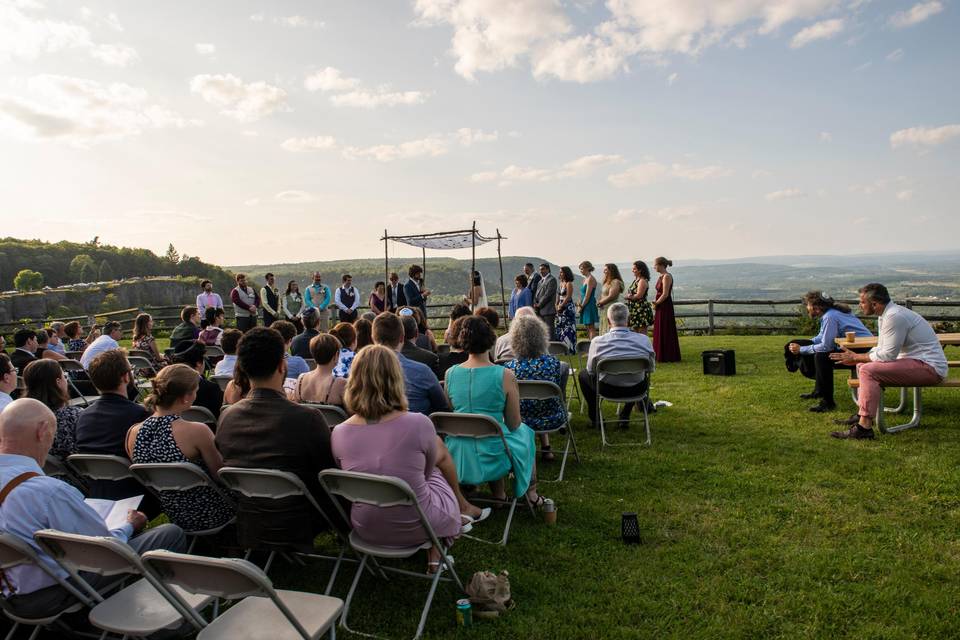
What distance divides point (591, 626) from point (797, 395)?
18.8 feet

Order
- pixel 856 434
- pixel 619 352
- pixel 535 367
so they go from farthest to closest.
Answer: pixel 619 352 < pixel 856 434 < pixel 535 367

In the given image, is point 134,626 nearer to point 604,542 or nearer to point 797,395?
point 604,542

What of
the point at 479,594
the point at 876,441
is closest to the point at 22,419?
the point at 479,594

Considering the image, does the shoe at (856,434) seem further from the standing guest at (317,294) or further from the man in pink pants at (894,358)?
the standing guest at (317,294)

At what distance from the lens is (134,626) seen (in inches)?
87.9

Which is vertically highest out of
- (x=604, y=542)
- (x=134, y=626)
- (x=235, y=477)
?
(x=235, y=477)

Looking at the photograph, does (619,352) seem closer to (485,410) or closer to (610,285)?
(485,410)

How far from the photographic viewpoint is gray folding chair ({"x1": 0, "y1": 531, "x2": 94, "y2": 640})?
2182 mm

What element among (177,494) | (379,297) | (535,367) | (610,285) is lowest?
(177,494)

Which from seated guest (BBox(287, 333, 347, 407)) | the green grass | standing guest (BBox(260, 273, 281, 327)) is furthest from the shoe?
standing guest (BBox(260, 273, 281, 327))

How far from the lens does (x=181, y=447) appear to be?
3119mm

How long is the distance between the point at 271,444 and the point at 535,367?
2371 millimetres

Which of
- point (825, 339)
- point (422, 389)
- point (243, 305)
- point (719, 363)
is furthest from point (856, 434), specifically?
point (243, 305)

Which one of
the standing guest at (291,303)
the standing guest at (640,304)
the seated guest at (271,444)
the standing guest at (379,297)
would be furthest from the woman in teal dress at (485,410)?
the standing guest at (291,303)
